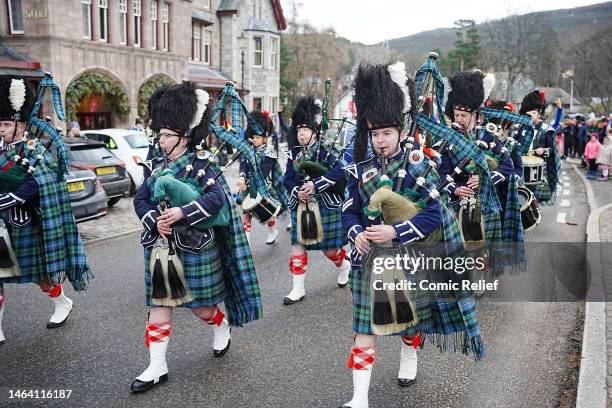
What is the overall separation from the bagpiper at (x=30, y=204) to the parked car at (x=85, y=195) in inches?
136

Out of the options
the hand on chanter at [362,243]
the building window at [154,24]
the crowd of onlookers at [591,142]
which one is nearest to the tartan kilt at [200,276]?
the hand on chanter at [362,243]

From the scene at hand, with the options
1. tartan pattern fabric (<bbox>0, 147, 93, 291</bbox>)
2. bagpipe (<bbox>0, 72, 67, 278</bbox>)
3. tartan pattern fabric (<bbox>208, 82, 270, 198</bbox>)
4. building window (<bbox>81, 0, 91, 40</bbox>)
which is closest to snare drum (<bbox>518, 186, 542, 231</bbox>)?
tartan pattern fabric (<bbox>208, 82, 270, 198</bbox>)

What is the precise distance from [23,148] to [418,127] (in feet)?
9.93

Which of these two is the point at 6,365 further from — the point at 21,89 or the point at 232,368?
the point at 21,89

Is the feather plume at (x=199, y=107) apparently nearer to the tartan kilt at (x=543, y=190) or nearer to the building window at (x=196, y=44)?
the tartan kilt at (x=543, y=190)

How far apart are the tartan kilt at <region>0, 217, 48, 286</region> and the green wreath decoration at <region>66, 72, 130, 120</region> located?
15.2 m

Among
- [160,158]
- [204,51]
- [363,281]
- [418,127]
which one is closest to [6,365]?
[160,158]

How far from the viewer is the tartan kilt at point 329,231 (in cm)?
578

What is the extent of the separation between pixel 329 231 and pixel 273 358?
1754 millimetres

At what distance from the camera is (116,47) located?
2055 centimetres

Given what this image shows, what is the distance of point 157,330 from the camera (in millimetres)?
3867

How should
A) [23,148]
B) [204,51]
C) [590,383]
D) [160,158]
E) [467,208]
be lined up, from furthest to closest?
[204,51]
[467,208]
[23,148]
[160,158]
[590,383]

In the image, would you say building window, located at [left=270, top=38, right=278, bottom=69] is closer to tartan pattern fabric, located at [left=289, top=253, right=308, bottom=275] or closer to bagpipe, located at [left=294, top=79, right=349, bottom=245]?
bagpipe, located at [left=294, top=79, right=349, bottom=245]

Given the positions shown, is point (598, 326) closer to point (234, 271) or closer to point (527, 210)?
point (527, 210)
